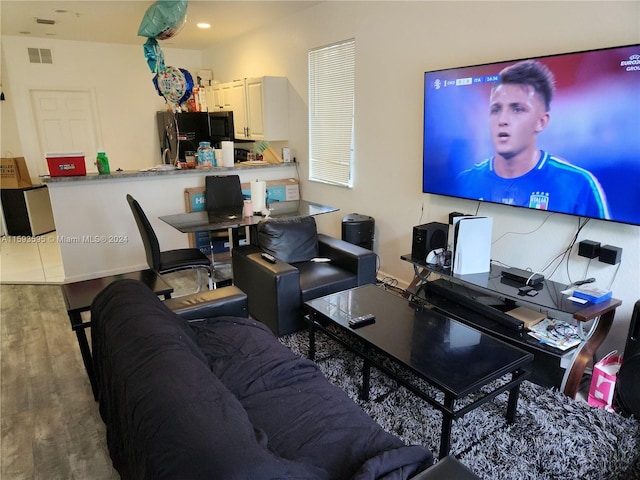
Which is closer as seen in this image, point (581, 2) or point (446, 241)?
point (581, 2)

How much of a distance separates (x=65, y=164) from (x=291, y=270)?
2.53 metres

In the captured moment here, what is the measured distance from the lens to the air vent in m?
5.56

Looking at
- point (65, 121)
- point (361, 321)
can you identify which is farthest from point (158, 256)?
point (65, 121)

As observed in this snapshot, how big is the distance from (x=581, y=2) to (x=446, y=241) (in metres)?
1.61

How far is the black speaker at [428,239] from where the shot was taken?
296 centimetres

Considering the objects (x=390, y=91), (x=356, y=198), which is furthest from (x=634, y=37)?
(x=356, y=198)


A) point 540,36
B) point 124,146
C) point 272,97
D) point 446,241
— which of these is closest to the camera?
point 540,36

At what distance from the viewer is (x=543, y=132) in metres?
2.49

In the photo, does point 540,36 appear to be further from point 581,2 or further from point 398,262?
point 398,262

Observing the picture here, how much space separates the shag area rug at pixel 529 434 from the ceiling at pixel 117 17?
3815 mm

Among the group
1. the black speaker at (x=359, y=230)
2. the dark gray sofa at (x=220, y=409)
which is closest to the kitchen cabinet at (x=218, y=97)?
the black speaker at (x=359, y=230)

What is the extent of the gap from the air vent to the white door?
0.39 m

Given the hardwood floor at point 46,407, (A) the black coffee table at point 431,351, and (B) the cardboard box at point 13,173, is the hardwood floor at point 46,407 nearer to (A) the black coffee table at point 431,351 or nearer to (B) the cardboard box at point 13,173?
(A) the black coffee table at point 431,351

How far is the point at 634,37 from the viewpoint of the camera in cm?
213
